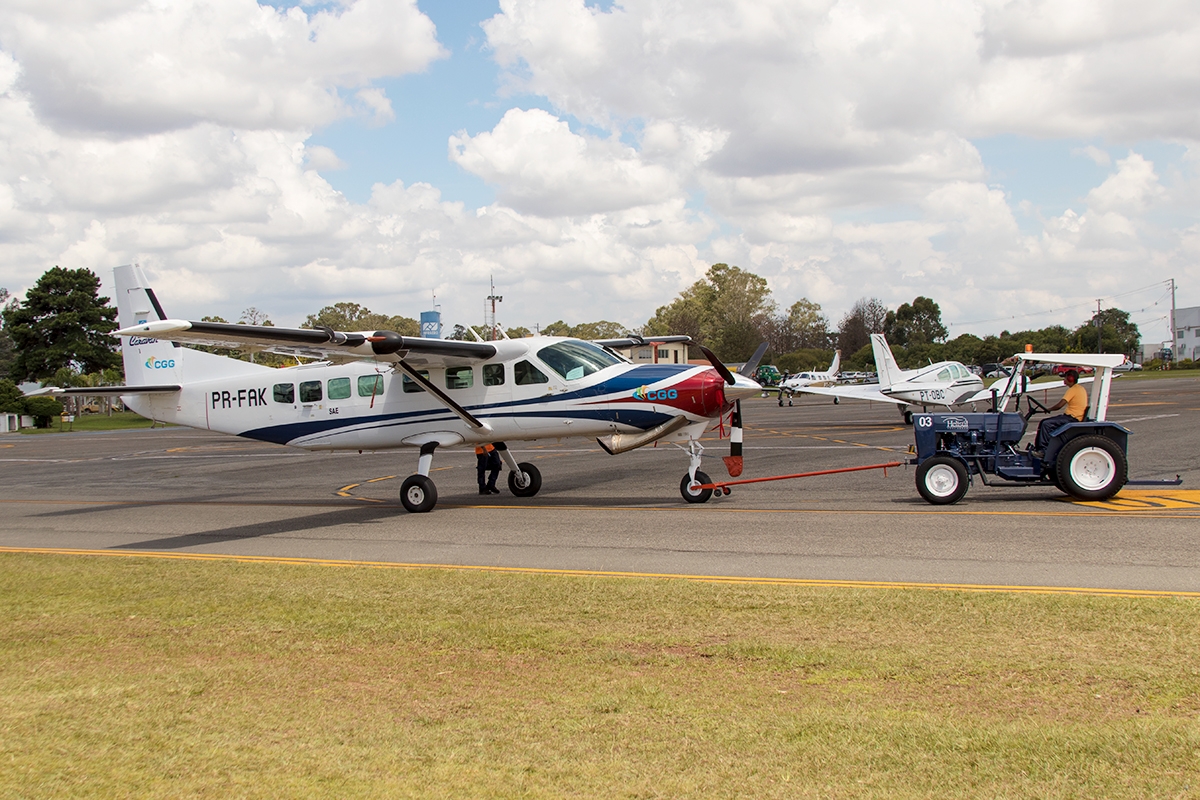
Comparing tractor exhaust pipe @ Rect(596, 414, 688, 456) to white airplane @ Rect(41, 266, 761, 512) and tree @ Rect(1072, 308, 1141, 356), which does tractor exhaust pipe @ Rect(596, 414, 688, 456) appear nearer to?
white airplane @ Rect(41, 266, 761, 512)

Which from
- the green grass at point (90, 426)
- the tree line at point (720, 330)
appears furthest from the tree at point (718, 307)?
the green grass at point (90, 426)

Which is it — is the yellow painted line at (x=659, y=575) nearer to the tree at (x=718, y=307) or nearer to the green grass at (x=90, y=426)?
the green grass at (x=90, y=426)

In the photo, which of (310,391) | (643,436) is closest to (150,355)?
(310,391)

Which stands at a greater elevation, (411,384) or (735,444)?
(411,384)

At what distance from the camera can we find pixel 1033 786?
4172 millimetres

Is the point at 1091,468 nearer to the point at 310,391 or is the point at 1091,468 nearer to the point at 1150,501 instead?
the point at 1150,501

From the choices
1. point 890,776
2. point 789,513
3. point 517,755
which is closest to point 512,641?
point 517,755

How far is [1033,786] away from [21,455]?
41.2 meters

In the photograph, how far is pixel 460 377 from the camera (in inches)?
659

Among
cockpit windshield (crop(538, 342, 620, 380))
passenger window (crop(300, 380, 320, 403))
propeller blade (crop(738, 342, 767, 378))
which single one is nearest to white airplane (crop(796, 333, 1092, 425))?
cockpit windshield (crop(538, 342, 620, 380))

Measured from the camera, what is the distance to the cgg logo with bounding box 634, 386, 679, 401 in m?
15.3

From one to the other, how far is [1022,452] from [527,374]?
8.35m

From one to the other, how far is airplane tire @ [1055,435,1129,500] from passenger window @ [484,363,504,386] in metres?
9.28

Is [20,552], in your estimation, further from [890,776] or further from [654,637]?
[890,776]
